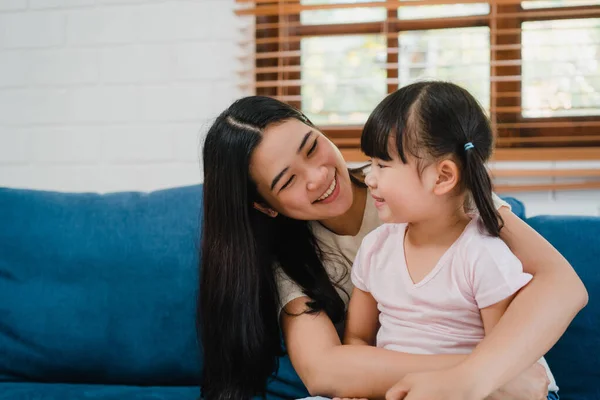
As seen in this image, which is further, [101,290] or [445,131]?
[101,290]

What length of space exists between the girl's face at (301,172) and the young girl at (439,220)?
16 cm

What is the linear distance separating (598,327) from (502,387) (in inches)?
17.8

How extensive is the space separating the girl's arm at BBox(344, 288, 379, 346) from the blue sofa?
0.94 ft

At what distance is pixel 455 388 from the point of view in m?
0.99

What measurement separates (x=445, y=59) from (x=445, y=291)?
44.1 inches

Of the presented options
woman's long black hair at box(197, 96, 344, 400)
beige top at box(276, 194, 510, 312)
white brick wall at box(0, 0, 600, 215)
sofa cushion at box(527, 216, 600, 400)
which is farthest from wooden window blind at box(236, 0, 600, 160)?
woman's long black hair at box(197, 96, 344, 400)

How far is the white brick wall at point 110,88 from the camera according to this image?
213cm

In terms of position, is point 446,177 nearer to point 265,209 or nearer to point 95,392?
point 265,209

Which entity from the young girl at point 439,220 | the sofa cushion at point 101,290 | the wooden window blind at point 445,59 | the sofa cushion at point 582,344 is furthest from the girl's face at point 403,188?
the wooden window blind at point 445,59

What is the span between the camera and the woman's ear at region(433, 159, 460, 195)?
1097 mm

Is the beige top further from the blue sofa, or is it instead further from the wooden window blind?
the wooden window blind

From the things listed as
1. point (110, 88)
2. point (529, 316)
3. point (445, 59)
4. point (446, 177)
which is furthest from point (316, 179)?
point (110, 88)

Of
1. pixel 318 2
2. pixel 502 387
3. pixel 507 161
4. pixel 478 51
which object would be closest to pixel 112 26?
pixel 318 2

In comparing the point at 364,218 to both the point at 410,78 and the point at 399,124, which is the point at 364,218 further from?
the point at 410,78
